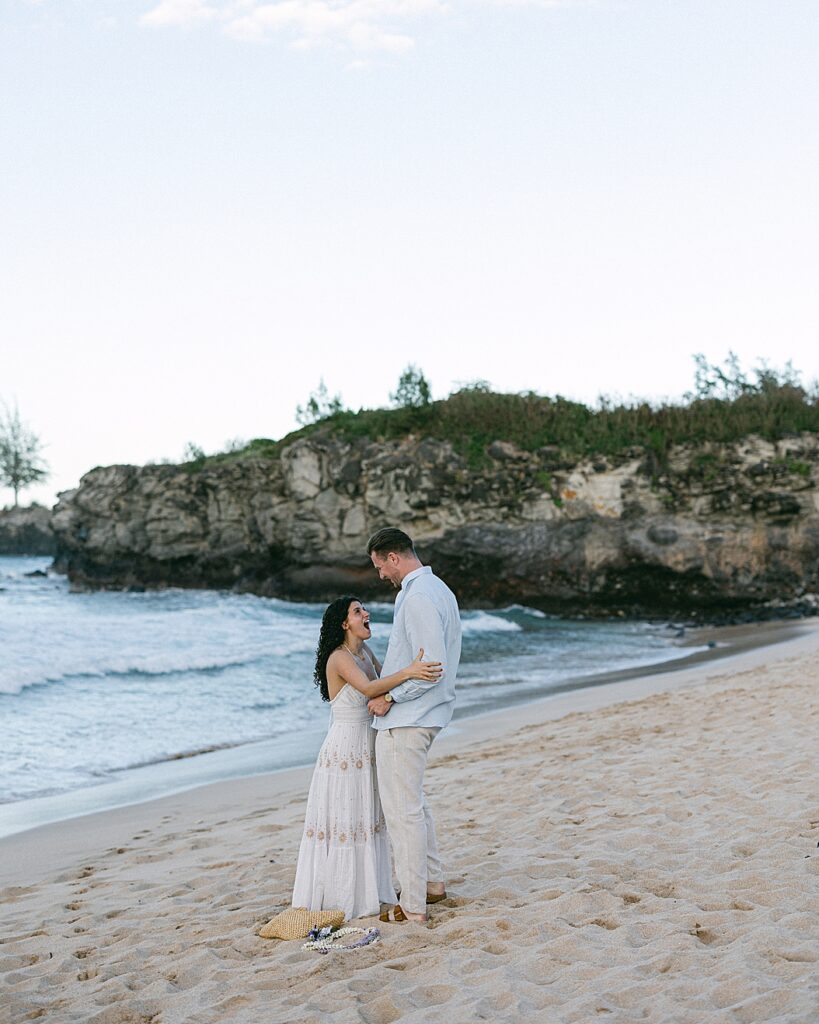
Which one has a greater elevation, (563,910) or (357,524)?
(357,524)

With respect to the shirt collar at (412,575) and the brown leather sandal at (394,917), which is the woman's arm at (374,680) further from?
the brown leather sandal at (394,917)

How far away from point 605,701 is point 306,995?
9.24m

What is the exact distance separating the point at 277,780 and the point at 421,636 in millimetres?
5114

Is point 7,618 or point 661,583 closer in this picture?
point 7,618

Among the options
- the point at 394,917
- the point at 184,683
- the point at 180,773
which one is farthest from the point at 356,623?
the point at 184,683

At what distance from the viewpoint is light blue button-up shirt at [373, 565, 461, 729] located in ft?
14.2

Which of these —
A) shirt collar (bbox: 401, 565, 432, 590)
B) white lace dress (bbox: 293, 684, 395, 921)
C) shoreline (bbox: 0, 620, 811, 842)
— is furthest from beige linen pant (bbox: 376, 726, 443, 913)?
shoreline (bbox: 0, 620, 811, 842)

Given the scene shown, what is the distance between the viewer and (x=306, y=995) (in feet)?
12.0

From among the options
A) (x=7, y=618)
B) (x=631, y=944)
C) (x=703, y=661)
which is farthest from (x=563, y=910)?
(x=7, y=618)

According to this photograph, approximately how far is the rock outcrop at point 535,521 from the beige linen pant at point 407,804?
76.0 feet

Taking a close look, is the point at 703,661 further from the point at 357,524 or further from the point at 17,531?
the point at 17,531

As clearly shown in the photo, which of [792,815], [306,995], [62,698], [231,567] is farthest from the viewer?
[231,567]

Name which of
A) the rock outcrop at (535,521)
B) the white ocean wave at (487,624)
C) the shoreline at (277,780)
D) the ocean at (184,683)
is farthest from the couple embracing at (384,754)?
the rock outcrop at (535,521)

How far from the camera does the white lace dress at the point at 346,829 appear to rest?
443 cm
